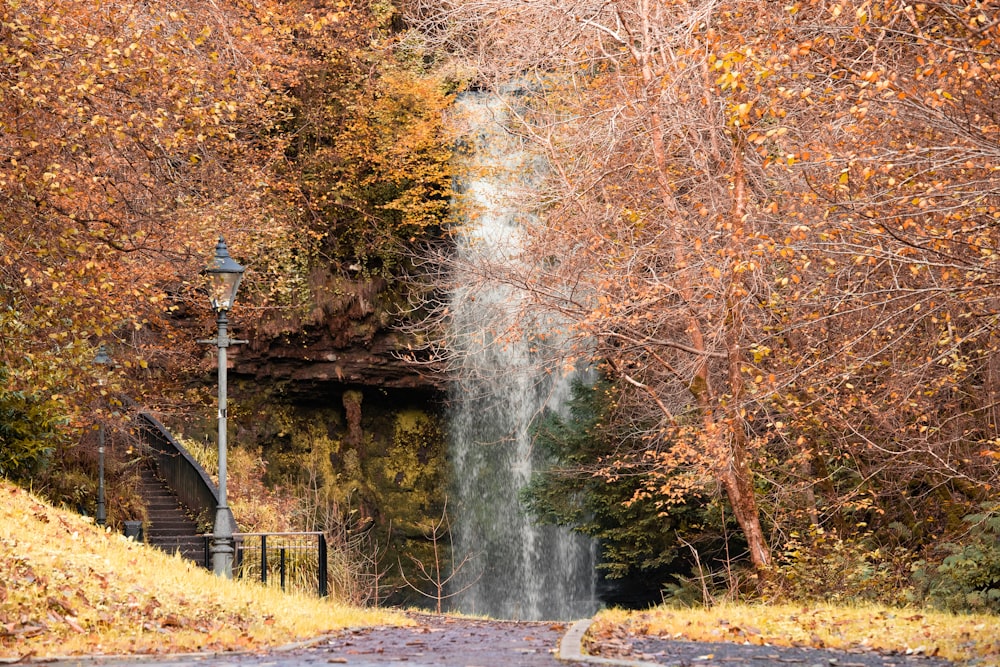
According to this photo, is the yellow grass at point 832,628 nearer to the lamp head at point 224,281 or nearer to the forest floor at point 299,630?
the forest floor at point 299,630

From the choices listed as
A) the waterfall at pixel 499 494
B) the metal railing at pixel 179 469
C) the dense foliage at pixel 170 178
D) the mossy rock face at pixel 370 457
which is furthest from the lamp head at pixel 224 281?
the mossy rock face at pixel 370 457

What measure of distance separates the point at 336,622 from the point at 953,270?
316 inches

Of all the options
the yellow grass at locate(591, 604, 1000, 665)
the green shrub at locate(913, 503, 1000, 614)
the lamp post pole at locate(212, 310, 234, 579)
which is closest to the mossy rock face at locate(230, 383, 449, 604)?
the lamp post pole at locate(212, 310, 234, 579)

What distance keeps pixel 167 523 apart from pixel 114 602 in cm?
1267

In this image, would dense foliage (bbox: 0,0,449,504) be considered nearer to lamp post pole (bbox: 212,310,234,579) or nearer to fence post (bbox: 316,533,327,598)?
lamp post pole (bbox: 212,310,234,579)

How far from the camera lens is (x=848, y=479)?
1884 cm

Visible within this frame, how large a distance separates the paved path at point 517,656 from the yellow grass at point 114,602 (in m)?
0.54

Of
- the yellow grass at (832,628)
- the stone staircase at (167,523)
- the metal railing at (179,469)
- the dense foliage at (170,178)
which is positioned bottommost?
the yellow grass at (832,628)

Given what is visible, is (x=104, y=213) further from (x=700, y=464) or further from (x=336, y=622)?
(x=700, y=464)

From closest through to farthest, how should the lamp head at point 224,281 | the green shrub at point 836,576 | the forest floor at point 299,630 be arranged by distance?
the forest floor at point 299,630 < the lamp head at point 224,281 < the green shrub at point 836,576

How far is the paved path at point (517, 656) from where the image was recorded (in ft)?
27.7

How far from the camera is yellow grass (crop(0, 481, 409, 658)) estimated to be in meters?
9.49

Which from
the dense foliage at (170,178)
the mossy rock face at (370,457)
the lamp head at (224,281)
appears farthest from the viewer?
the mossy rock face at (370,457)

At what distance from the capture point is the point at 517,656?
9.61m
